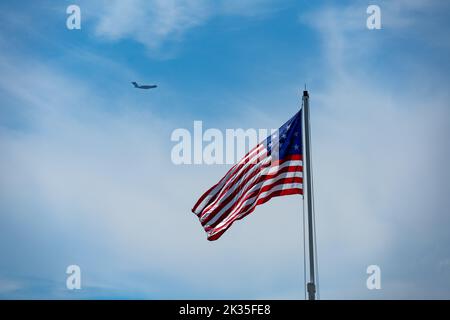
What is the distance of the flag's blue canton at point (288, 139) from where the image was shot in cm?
2666

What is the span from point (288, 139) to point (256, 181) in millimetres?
2211

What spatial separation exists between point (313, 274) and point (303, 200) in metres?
3.39

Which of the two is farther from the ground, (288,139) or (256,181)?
(288,139)

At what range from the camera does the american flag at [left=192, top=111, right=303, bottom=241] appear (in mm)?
26141

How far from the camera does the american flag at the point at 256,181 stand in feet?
85.8

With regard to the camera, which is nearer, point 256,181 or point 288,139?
point 256,181

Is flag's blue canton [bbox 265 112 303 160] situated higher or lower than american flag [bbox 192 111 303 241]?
higher

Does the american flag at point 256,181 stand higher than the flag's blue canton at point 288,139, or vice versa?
the flag's blue canton at point 288,139

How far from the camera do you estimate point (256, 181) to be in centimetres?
2642

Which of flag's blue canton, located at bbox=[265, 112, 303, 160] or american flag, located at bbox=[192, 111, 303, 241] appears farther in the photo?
flag's blue canton, located at bbox=[265, 112, 303, 160]

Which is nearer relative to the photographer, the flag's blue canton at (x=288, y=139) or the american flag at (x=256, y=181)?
the american flag at (x=256, y=181)
